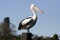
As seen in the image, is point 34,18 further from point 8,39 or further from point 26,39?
point 8,39

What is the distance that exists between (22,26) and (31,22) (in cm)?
49

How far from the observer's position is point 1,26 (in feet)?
171

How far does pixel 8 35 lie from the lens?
50.8 m

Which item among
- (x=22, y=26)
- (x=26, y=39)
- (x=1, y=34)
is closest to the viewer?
(x=26, y=39)

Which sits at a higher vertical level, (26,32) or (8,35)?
(8,35)

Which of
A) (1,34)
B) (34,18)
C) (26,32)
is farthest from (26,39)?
(1,34)

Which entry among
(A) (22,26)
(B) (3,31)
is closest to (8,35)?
(B) (3,31)

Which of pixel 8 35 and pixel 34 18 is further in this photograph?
pixel 8 35

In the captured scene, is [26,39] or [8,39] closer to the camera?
[26,39]


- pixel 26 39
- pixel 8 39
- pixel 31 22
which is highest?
pixel 8 39

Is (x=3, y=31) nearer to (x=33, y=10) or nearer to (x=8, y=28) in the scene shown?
(x=8, y=28)

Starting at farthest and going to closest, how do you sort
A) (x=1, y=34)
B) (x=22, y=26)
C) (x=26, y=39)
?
(x=1, y=34) < (x=22, y=26) < (x=26, y=39)

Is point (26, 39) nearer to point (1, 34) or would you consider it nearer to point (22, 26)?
point (22, 26)

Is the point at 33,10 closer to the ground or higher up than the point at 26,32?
higher up
